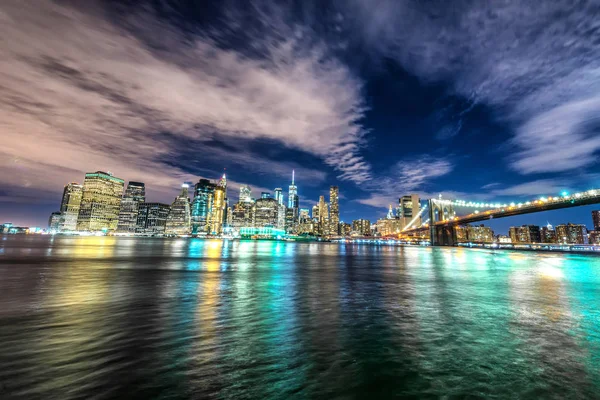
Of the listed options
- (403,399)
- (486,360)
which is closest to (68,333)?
(403,399)

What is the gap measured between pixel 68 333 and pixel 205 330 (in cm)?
442

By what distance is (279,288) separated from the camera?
733 inches

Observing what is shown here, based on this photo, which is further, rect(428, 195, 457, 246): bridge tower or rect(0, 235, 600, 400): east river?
rect(428, 195, 457, 246): bridge tower

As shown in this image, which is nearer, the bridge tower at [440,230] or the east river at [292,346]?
the east river at [292,346]

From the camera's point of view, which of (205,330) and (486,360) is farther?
(205,330)

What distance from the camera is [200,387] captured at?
18.4ft

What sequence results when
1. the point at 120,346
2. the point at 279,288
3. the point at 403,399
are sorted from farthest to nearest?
the point at 279,288, the point at 120,346, the point at 403,399

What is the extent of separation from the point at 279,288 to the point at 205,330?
9289 mm

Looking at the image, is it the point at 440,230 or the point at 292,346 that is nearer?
the point at 292,346

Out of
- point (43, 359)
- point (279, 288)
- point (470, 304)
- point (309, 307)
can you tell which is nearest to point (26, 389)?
point (43, 359)

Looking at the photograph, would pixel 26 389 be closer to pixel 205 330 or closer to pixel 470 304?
pixel 205 330

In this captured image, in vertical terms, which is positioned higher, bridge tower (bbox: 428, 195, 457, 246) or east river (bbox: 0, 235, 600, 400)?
bridge tower (bbox: 428, 195, 457, 246)

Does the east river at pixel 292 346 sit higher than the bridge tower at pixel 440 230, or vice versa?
the bridge tower at pixel 440 230

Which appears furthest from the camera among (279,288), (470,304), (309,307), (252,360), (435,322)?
(279,288)
